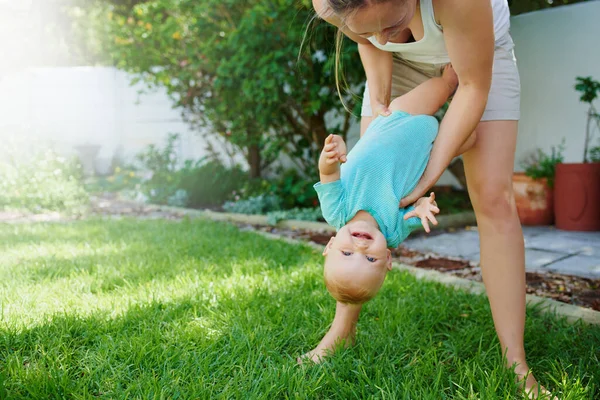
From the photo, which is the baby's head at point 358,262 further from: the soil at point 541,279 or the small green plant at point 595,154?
the small green plant at point 595,154

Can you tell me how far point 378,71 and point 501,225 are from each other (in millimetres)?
672

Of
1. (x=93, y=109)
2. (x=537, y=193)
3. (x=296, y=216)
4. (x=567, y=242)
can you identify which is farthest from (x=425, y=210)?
(x=93, y=109)

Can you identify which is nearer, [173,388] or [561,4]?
[173,388]

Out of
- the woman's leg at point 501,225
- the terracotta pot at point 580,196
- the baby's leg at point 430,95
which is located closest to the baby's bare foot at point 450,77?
the baby's leg at point 430,95

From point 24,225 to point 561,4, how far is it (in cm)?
577

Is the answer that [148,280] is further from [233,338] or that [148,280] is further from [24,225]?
[24,225]

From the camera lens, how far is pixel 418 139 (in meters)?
1.62

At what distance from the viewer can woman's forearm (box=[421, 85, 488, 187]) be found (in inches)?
60.6

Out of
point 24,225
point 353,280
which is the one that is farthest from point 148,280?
point 24,225

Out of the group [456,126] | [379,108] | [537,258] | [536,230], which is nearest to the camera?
[456,126]

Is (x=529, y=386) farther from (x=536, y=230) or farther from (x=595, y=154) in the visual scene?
(x=595, y=154)

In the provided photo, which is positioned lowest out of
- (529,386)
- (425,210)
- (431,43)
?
(529,386)

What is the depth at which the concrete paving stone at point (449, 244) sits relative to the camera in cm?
387

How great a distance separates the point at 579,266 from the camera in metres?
3.32
